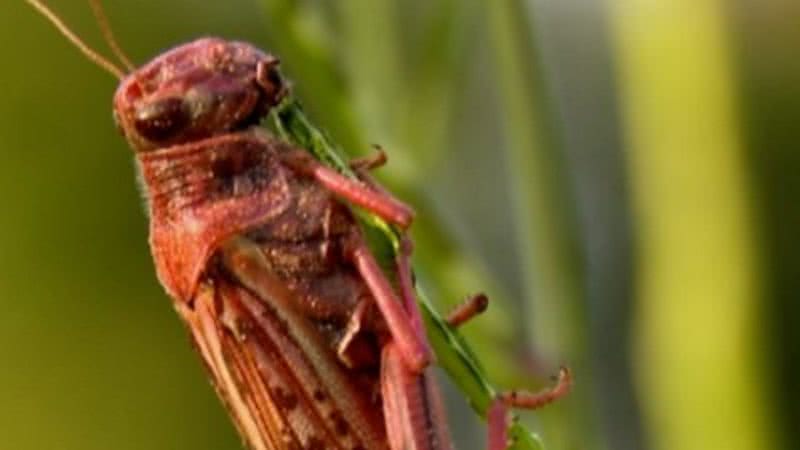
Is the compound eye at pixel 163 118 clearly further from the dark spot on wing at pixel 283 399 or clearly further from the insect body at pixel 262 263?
the dark spot on wing at pixel 283 399

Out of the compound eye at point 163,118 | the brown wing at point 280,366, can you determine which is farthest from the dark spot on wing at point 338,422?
the compound eye at point 163,118

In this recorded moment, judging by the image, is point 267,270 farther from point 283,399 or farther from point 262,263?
point 283,399

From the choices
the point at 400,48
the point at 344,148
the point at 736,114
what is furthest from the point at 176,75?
the point at 736,114

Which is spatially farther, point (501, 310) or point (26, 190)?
point (26, 190)

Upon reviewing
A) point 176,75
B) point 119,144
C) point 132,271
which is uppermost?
point 176,75

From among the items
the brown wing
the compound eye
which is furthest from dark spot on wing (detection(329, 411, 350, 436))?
the compound eye

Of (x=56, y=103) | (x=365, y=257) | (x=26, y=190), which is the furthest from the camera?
(x=56, y=103)

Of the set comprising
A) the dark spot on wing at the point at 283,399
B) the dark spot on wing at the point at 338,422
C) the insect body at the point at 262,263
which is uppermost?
the insect body at the point at 262,263

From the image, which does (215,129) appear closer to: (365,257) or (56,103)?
(365,257)
